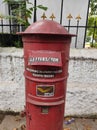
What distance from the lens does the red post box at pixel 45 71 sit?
1.82m

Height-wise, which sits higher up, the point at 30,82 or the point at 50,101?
the point at 30,82

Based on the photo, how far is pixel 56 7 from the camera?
4293 mm

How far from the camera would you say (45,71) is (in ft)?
6.24

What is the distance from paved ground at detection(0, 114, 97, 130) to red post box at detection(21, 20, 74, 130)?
96 centimetres

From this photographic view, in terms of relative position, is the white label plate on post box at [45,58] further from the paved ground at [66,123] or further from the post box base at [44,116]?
the paved ground at [66,123]

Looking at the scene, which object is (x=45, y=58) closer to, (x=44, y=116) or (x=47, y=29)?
(x=47, y=29)

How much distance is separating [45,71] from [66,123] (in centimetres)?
161

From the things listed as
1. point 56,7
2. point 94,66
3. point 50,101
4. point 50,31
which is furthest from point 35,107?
point 56,7

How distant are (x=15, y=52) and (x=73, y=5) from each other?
196 cm

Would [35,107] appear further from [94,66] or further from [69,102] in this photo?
[94,66]

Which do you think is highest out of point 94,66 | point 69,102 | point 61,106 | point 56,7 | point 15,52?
point 56,7

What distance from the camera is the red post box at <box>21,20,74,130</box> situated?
1.82 meters

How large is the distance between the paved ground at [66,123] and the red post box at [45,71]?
0.96 meters

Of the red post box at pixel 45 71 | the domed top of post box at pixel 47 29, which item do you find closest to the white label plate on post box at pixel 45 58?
the red post box at pixel 45 71
